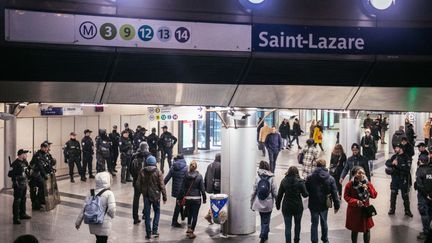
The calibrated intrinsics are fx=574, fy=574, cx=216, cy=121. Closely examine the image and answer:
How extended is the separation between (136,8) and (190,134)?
57.7 feet

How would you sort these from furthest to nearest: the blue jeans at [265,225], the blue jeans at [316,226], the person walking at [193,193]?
the person walking at [193,193], the blue jeans at [265,225], the blue jeans at [316,226]

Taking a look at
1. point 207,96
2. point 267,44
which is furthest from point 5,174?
point 267,44

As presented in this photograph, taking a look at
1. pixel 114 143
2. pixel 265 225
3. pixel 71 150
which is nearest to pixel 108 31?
pixel 265 225

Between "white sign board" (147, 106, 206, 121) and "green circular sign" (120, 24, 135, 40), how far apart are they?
9.12 meters

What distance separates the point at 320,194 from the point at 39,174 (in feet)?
19.7

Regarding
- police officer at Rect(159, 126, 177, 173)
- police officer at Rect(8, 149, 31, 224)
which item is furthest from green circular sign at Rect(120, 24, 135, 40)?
police officer at Rect(159, 126, 177, 173)

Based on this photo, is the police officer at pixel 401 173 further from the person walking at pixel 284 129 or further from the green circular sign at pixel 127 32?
the person walking at pixel 284 129

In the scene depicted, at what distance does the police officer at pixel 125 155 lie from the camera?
15758 millimetres

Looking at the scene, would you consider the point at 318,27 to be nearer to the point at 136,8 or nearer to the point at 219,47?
the point at 219,47

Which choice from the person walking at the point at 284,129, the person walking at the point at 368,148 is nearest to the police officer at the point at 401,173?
the person walking at the point at 368,148

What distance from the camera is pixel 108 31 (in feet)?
20.9

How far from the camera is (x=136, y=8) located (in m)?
6.45

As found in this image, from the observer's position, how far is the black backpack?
367 inches

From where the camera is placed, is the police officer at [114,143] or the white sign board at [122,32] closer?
the white sign board at [122,32]
